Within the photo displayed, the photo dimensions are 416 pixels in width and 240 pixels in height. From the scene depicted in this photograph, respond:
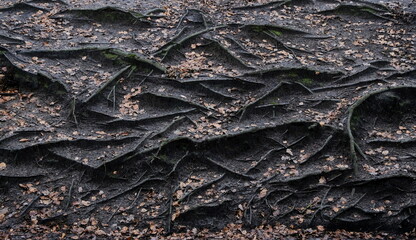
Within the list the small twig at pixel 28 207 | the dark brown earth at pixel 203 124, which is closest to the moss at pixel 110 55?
the dark brown earth at pixel 203 124

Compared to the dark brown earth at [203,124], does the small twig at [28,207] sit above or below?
below

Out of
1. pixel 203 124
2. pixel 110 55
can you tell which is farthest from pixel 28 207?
pixel 110 55

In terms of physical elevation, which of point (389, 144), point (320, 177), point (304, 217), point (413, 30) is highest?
point (413, 30)

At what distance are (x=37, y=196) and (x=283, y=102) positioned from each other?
6.11 meters

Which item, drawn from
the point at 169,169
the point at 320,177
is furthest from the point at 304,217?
the point at 169,169

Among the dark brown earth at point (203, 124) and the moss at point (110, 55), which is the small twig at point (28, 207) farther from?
the moss at point (110, 55)

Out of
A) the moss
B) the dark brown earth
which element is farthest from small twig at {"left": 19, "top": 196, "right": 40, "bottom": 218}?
the moss

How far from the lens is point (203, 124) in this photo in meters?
9.83

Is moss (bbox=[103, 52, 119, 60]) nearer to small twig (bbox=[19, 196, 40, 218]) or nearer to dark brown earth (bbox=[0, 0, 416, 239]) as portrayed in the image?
dark brown earth (bbox=[0, 0, 416, 239])

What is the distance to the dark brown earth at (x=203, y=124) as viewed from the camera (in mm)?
8500

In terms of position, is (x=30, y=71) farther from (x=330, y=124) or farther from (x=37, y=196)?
(x=330, y=124)

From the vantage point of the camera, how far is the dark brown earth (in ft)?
27.9

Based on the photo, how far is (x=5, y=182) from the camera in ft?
29.0

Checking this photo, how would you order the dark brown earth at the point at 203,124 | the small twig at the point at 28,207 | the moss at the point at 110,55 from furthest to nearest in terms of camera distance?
the moss at the point at 110,55, the dark brown earth at the point at 203,124, the small twig at the point at 28,207
